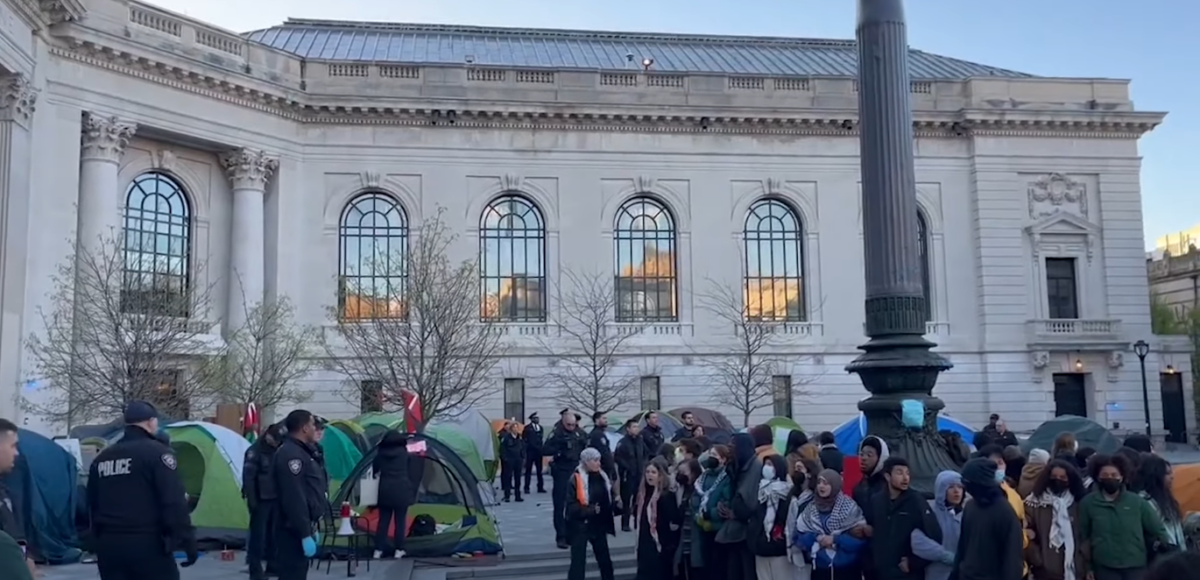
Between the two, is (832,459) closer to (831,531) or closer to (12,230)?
(831,531)

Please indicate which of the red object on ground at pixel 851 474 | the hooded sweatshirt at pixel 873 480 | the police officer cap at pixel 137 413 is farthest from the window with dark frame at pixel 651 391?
the police officer cap at pixel 137 413

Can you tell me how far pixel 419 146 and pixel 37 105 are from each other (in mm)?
12455

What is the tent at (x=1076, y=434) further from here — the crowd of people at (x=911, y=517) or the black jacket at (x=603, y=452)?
the black jacket at (x=603, y=452)

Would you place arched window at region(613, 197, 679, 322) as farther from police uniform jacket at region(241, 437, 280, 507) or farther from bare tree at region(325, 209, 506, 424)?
police uniform jacket at region(241, 437, 280, 507)

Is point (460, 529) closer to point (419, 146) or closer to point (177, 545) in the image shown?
point (177, 545)

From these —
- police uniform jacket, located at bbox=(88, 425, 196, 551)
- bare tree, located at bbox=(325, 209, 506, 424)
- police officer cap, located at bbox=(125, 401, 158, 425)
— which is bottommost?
police uniform jacket, located at bbox=(88, 425, 196, 551)

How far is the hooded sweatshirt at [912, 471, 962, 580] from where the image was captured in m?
7.67

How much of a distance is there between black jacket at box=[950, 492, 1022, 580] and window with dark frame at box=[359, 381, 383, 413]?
26505 millimetres

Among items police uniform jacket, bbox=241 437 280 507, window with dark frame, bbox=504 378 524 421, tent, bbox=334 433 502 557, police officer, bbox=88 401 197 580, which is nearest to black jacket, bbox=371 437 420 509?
tent, bbox=334 433 502 557

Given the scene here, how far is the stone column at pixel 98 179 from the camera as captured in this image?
30406 mm

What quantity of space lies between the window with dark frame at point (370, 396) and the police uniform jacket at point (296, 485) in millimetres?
22712

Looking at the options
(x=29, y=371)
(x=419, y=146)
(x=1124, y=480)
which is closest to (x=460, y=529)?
(x=1124, y=480)

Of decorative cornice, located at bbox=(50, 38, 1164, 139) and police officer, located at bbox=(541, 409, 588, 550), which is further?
decorative cornice, located at bbox=(50, 38, 1164, 139)

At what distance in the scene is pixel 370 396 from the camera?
33.7 m
